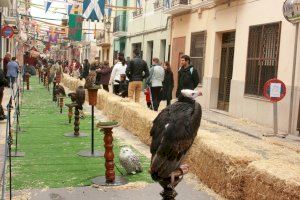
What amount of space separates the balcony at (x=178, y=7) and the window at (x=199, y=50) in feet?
4.40

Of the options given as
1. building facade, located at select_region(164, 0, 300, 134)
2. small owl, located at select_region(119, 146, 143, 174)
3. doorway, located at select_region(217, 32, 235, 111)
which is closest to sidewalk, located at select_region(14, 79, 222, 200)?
small owl, located at select_region(119, 146, 143, 174)

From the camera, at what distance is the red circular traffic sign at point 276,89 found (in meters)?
10.9

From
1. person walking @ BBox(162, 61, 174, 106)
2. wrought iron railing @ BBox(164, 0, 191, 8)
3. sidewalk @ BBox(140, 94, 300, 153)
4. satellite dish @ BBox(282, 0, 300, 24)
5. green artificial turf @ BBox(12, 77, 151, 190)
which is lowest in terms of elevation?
sidewalk @ BBox(140, 94, 300, 153)

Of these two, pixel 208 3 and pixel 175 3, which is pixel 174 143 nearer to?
pixel 208 3

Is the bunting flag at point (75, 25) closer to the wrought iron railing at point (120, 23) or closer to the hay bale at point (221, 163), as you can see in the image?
the wrought iron railing at point (120, 23)

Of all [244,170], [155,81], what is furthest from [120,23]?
[244,170]

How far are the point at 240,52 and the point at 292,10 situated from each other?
184 inches

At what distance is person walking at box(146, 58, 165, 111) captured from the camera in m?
14.0

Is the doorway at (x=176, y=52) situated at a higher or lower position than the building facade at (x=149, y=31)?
lower

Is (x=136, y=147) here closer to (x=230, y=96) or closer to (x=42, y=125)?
(x=42, y=125)

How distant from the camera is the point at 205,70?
18.5 m

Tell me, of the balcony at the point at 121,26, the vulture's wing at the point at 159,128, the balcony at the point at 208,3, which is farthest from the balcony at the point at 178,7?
the vulture's wing at the point at 159,128

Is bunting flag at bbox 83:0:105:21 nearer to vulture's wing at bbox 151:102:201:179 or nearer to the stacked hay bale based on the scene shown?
the stacked hay bale

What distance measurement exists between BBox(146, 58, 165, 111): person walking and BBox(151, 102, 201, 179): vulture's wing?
10.4m
